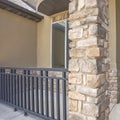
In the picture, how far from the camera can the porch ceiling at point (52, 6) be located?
6414mm

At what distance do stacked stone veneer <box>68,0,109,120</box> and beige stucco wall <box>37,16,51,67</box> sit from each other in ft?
17.5

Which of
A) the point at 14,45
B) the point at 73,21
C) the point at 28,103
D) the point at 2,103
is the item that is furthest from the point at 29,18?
the point at 73,21

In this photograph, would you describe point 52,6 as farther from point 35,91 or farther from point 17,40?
point 35,91

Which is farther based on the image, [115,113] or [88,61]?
[115,113]

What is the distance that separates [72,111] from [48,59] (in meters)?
5.45

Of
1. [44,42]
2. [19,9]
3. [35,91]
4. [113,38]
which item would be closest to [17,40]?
[19,9]

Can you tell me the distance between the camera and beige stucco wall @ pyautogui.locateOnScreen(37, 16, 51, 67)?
793 centimetres

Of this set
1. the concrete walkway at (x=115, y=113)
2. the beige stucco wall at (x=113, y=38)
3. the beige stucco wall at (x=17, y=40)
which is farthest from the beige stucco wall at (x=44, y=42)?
the concrete walkway at (x=115, y=113)

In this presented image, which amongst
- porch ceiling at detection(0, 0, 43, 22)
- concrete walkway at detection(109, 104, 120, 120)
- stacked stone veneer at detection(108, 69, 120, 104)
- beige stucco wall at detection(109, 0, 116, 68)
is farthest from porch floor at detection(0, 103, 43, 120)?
porch ceiling at detection(0, 0, 43, 22)

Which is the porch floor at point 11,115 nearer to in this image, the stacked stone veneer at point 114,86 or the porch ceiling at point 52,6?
the stacked stone veneer at point 114,86

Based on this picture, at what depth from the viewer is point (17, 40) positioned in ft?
23.7

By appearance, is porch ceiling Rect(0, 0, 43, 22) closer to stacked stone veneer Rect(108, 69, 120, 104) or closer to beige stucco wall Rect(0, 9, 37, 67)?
beige stucco wall Rect(0, 9, 37, 67)

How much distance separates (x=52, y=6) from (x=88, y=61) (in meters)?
4.94

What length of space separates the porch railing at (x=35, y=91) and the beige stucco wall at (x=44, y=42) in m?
3.07
